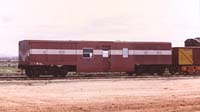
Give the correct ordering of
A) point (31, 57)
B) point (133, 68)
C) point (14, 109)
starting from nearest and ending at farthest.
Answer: point (14, 109) < point (31, 57) < point (133, 68)

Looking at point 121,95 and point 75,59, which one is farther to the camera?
point 75,59

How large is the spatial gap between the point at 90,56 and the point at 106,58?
145 centimetres

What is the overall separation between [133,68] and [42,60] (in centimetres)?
796

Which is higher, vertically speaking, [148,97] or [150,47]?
[150,47]

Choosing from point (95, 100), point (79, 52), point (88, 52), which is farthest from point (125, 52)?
point (95, 100)

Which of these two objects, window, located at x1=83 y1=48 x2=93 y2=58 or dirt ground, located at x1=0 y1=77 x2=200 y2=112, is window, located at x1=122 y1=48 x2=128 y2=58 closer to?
window, located at x1=83 y1=48 x2=93 y2=58

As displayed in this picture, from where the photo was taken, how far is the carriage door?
37156 mm

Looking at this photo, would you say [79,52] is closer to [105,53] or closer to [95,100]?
[105,53]

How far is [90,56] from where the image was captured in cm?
3672

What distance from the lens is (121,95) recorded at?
2123cm

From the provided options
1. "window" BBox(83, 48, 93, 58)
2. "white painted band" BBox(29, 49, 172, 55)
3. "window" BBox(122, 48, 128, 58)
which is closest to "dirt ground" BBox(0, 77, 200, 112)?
"white painted band" BBox(29, 49, 172, 55)

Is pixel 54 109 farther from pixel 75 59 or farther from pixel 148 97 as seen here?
pixel 75 59

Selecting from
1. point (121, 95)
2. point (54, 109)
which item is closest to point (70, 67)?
point (121, 95)

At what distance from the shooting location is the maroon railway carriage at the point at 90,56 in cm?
3503
